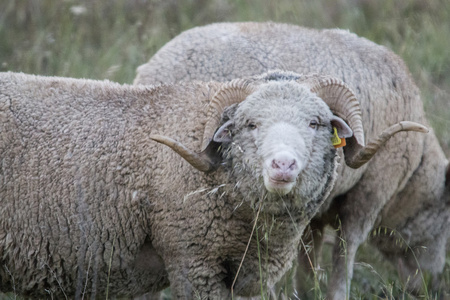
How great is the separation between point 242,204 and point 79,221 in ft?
3.31

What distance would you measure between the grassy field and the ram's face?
2.91 meters

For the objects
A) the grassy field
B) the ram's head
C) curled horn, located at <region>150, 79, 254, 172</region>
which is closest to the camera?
the ram's head

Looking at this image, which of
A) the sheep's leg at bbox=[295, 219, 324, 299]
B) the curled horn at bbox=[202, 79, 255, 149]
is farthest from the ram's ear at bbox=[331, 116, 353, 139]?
the sheep's leg at bbox=[295, 219, 324, 299]

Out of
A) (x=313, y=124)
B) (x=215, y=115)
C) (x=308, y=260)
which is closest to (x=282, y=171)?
(x=313, y=124)

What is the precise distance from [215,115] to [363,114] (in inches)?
75.0

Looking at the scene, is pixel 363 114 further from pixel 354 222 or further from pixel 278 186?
pixel 278 186

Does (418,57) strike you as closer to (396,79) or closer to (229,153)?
(396,79)

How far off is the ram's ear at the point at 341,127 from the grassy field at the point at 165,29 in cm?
277

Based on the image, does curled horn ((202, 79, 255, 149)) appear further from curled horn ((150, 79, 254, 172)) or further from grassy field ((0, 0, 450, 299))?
grassy field ((0, 0, 450, 299))

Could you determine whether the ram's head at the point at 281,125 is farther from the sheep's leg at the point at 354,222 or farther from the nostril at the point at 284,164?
the sheep's leg at the point at 354,222

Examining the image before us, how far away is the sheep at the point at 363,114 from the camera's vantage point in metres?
5.47

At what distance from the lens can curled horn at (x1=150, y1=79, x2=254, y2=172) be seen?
13.0 feet

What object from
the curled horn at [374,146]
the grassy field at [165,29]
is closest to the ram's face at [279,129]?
the curled horn at [374,146]

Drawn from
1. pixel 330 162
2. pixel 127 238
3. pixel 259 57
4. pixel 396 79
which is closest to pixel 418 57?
pixel 396 79
